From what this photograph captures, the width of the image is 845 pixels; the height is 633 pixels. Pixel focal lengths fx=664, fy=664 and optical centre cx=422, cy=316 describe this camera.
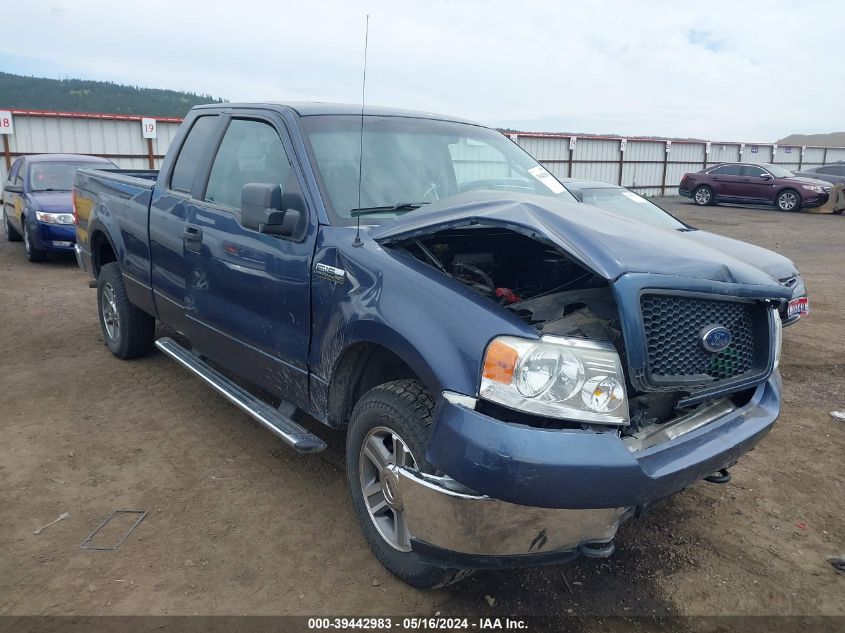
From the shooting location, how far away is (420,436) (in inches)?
96.0

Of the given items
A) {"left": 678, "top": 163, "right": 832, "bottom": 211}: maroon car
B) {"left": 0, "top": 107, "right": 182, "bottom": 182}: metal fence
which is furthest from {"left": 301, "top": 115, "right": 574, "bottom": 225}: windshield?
{"left": 678, "top": 163, "right": 832, "bottom": 211}: maroon car

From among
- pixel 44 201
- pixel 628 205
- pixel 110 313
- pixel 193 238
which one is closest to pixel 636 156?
pixel 628 205

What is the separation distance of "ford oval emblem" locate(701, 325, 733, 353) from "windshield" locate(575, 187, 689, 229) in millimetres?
4782

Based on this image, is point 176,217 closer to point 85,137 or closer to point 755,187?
point 85,137

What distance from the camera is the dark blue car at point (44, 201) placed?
392 inches

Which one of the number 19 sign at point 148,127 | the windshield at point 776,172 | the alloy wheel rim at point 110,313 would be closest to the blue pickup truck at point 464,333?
the alloy wheel rim at point 110,313

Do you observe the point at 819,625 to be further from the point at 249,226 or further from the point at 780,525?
the point at 249,226

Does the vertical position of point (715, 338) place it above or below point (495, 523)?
above

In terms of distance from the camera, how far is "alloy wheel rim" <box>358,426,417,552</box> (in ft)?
8.55

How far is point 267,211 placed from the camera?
10.4 feet

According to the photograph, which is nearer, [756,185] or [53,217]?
[53,217]

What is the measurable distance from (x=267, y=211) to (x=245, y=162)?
844 mm

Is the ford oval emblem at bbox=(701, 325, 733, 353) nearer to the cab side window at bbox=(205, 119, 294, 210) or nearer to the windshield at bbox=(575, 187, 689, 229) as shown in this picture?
the cab side window at bbox=(205, 119, 294, 210)

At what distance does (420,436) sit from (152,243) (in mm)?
2933
